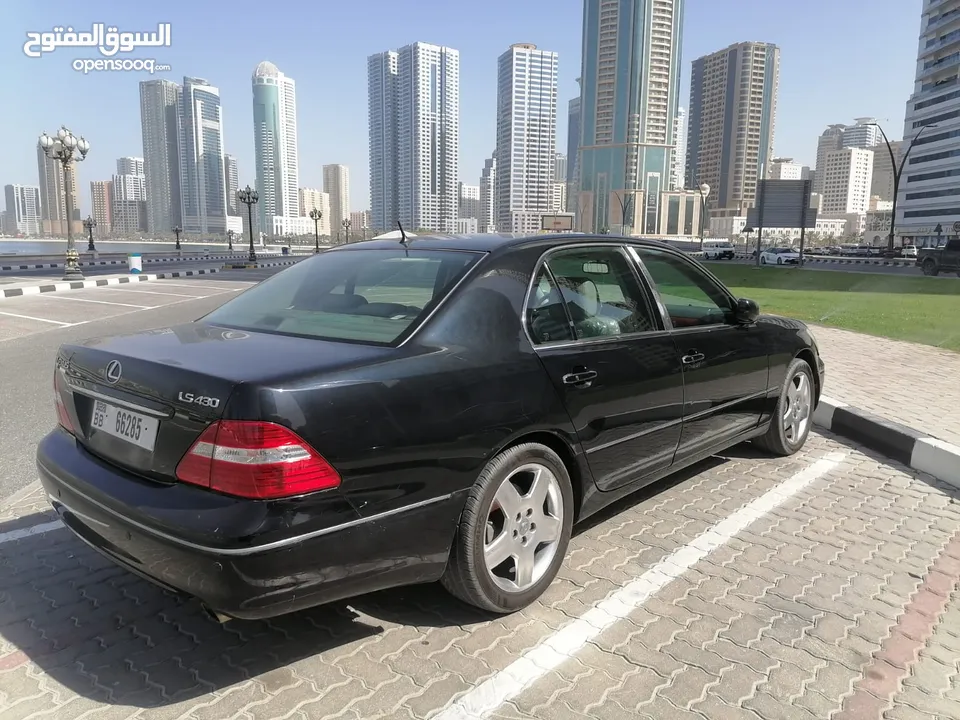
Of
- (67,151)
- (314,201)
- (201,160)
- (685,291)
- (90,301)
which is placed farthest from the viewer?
(314,201)

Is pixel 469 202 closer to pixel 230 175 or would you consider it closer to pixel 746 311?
pixel 230 175

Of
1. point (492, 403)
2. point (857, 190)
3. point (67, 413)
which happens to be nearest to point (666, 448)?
point (492, 403)

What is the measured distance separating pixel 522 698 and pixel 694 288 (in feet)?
9.16

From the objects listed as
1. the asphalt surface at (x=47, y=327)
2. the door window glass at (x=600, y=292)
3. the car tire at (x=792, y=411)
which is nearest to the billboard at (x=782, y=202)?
the asphalt surface at (x=47, y=327)

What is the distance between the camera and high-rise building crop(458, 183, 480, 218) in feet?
336

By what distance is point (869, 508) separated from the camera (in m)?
4.14

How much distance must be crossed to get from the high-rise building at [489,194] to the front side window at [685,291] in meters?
116

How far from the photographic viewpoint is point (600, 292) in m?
3.60

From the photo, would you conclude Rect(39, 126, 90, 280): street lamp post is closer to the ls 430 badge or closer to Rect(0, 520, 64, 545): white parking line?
Rect(0, 520, 64, 545): white parking line

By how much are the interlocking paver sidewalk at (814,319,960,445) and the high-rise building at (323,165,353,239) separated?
119412 millimetres

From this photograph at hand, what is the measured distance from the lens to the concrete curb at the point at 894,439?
4676 millimetres

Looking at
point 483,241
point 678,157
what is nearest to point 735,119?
point 678,157

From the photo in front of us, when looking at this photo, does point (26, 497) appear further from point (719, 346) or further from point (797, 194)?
point (797, 194)

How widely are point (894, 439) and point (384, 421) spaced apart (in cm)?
447
